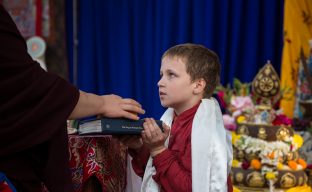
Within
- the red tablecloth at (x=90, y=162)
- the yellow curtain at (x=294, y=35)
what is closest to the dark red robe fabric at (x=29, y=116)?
the red tablecloth at (x=90, y=162)

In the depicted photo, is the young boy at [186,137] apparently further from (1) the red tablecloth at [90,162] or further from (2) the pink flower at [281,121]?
(2) the pink flower at [281,121]

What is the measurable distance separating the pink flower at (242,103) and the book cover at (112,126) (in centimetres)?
176

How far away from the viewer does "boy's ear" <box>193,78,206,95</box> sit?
5.20ft

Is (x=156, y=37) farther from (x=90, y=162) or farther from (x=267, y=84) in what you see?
(x=90, y=162)

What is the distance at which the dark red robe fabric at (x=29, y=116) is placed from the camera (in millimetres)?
1210

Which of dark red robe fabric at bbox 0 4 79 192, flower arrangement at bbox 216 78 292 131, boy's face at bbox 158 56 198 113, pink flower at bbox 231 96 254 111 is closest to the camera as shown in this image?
dark red robe fabric at bbox 0 4 79 192

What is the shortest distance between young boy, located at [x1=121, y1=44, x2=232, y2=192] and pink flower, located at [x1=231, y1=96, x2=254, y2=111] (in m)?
1.51

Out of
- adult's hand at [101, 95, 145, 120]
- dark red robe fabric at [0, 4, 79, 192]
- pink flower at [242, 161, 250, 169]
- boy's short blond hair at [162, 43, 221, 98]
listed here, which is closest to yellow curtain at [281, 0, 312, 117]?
pink flower at [242, 161, 250, 169]

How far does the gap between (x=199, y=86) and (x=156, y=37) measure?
3246 millimetres

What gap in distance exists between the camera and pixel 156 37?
15.7 ft

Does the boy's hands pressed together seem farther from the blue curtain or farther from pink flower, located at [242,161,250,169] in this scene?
the blue curtain

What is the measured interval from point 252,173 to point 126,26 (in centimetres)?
271

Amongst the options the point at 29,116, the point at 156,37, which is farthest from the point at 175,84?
the point at 156,37

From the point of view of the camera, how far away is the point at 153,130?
56.4 inches
